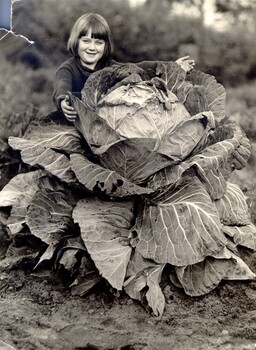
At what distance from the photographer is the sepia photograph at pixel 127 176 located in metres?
1.67

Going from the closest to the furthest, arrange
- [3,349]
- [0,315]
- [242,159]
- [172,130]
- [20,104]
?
1. [3,349]
2. [0,315]
3. [172,130]
4. [242,159]
5. [20,104]

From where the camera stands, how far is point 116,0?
218cm

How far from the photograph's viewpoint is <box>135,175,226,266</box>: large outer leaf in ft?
5.48

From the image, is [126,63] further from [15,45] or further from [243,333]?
[243,333]

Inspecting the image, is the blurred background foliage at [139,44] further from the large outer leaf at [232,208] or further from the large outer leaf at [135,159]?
the large outer leaf at [135,159]

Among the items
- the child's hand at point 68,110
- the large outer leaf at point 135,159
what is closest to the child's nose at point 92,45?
the child's hand at point 68,110

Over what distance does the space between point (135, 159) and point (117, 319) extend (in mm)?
551

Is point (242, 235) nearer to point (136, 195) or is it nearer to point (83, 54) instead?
point (136, 195)

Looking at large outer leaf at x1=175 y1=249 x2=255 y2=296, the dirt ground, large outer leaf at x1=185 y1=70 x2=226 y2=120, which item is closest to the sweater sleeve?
large outer leaf at x1=185 y1=70 x2=226 y2=120

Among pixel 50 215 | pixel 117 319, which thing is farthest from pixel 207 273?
pixel 50 215

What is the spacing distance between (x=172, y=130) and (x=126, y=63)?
44cm

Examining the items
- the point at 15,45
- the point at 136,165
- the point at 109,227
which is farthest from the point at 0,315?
the point at 15,45

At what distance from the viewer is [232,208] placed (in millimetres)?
1981

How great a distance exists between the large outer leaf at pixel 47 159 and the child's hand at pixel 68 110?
0.16 metres
